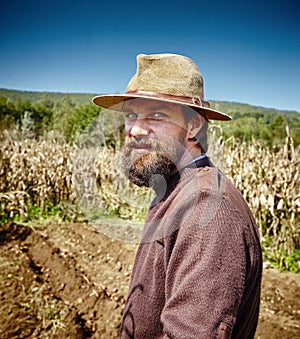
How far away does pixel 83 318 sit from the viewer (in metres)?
3.25

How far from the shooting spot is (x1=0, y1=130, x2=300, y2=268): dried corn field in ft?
15.5

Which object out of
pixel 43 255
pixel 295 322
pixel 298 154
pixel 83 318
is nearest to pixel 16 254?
pixel 43 255

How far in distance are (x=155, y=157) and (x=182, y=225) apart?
41cm

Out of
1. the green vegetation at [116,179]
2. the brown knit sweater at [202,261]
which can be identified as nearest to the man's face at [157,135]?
the brown knit sweater at [202,261]

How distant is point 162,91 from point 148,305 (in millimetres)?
854

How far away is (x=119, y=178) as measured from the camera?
396cm

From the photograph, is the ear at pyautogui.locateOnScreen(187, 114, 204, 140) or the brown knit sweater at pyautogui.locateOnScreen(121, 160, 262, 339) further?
the ear at pyautogui.locateOnScreen(187, 114, 204, 140)

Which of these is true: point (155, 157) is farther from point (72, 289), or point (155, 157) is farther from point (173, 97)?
point (72, 289)

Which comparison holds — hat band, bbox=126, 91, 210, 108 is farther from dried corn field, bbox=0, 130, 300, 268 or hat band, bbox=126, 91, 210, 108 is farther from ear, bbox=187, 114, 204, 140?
dried corn field, bbox=0, 130, 300, 268

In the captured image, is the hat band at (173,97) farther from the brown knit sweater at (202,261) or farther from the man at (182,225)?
the brown knit sweater at (202,261)

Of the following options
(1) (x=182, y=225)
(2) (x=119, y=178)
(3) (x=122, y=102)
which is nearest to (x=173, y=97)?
(3) (x=122, y=102)

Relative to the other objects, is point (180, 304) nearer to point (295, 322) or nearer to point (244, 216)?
point (244, 216)

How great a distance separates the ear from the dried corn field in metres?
1.10

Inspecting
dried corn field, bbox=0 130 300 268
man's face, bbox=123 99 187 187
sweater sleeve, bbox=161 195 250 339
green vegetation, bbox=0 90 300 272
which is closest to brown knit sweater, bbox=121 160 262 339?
sweater sleeve, bbox=161 195 250 339
